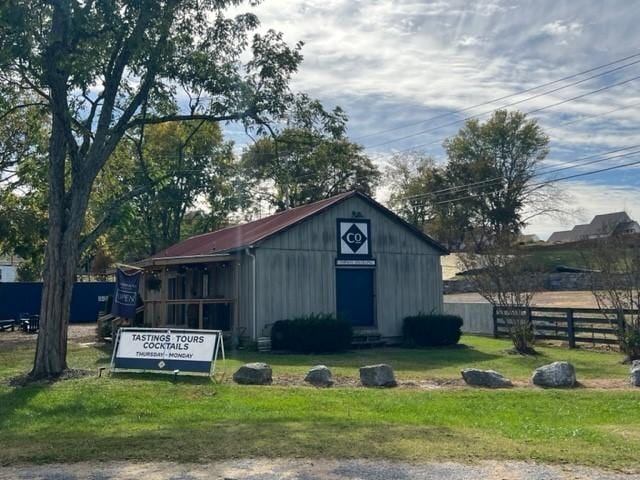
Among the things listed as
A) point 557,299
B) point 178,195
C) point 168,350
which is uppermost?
point 178,195

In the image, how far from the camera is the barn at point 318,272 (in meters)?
19.9

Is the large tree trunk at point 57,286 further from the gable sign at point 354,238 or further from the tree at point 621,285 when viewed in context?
the tree at point 621,285

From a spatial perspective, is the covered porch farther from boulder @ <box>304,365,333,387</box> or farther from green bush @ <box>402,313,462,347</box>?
boulder @ <box>304,365,333,387</box>

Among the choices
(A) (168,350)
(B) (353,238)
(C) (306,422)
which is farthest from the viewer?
(B) (353,238)

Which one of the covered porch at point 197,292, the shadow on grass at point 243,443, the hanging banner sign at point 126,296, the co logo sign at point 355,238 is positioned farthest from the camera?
the co logo sign at point 355,238

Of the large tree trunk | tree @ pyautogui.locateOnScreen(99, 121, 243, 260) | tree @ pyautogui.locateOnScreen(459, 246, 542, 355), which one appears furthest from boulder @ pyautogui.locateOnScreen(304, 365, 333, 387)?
tree @ pyautogui.locateOnScreen(99, 121, 243, 260)

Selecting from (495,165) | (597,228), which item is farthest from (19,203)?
(495,165)

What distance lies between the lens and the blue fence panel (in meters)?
33.7

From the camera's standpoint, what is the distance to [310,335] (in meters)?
Answer: 18.9

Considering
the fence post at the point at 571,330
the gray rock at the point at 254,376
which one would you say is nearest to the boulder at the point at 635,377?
the gray rock at the point at 254,376

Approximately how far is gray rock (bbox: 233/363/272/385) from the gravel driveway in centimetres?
558

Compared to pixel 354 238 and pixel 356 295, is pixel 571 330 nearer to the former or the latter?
pixel 356 295

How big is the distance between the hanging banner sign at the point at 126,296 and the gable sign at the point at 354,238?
6.24 meters

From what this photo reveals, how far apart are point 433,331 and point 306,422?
13.1m
